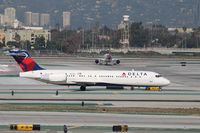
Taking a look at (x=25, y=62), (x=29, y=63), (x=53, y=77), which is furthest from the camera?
(x=25, y=62)

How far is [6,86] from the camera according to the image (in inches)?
3105

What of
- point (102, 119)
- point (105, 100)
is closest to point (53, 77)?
point (105, 100)

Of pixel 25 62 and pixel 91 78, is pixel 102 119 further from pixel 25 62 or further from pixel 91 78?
pixel 25 62

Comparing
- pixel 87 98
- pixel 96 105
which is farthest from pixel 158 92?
pixel 96 105

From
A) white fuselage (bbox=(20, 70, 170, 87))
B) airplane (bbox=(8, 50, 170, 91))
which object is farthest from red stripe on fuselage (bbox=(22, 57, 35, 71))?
white fuselage (bbox=(20, 70, 170, 87))

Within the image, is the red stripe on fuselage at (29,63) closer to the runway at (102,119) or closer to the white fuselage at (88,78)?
the white fuselage at (88,78)

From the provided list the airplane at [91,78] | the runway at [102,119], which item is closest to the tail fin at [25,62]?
the airplane at [91,78]

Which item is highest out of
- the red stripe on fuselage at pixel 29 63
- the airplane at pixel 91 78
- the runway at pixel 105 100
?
the red stripe on fuselage at pixel 29 63

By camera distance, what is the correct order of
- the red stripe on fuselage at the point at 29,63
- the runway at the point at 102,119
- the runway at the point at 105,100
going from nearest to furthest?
the runway at the point at 102,119, the runway at the point at 105,100, the red stripe on fuselage at the point at 29,63

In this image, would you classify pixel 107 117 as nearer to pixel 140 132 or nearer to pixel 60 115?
pixel 60 115

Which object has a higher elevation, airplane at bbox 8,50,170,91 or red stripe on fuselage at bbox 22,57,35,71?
red stripe on fuselage at bbox 22,57,35,71

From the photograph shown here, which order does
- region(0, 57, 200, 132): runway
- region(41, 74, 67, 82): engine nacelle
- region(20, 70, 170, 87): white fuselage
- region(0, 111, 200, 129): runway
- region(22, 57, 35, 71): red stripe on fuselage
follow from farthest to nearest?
region(22, 57, 35, 71): red stripe on fuselage, region(20, 70, 170, 87): white fuselage, region(41, 74, 67, 82): engine nacelle, region(0, 57, 200, 132): runway, region(0, 111, 200, 129): runway

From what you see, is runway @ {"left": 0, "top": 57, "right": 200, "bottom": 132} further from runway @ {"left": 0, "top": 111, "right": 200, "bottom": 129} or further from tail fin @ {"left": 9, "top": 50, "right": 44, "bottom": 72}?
tail fin @ {"left": 9, "top": 50, "right": 44, "bottom": 72}

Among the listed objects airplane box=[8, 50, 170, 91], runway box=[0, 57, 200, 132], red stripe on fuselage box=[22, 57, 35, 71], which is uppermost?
red stripe on fuselage box=[22, 57, 35, 71]
